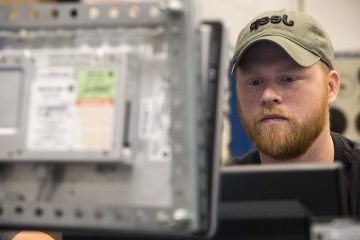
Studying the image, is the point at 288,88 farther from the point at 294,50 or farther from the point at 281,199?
the point at 281,199

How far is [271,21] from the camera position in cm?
162

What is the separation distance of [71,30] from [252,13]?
2.68 metres

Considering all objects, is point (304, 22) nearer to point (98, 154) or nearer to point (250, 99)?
point (250, 99)

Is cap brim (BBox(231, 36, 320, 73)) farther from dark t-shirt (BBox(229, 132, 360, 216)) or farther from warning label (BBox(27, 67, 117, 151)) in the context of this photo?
warning label (BBox(27, 67, 117, 151))

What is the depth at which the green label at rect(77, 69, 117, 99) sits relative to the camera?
2.62 feet

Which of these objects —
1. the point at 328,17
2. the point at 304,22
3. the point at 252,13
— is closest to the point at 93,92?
the point at 304,22

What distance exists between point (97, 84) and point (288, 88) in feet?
3.00

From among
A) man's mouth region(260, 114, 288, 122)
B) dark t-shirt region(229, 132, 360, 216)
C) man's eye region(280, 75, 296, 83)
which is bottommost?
dark t-shirt region(229, 132, 360, 216)

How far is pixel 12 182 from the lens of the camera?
0.84 meters

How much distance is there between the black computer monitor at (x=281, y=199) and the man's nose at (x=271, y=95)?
29.1 inches

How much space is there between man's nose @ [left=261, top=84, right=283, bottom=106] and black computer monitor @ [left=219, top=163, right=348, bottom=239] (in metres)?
0.74

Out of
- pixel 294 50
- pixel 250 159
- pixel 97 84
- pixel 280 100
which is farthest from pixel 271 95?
pixel 97 84

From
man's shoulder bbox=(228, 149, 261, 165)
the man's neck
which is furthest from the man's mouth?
man's shoulder bbox=(228, 149, 261, 165)

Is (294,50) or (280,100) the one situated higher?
(294,50)
